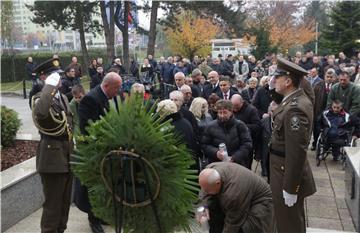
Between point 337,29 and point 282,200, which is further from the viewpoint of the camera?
point 337,29

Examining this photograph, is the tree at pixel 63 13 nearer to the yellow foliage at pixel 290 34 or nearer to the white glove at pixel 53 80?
the white glove at pixel 53 80

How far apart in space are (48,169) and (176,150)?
7.59ft

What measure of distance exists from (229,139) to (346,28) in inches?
1016

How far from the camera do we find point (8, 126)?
7305 millimetres

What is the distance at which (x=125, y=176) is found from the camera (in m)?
3.02

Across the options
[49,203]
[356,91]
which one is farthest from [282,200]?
[356,91]

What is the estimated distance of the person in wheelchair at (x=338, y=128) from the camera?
857 centimetres

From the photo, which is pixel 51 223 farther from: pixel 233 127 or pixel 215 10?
pixel 215 10

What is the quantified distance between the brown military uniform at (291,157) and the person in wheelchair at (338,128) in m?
4.67

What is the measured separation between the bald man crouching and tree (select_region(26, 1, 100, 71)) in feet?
73.6

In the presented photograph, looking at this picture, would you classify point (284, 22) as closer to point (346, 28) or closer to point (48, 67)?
point (346, 28)

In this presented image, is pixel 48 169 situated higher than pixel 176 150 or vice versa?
pixel 176 150

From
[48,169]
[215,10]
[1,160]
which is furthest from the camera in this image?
[215,10]

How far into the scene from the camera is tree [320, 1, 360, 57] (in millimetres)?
28219
